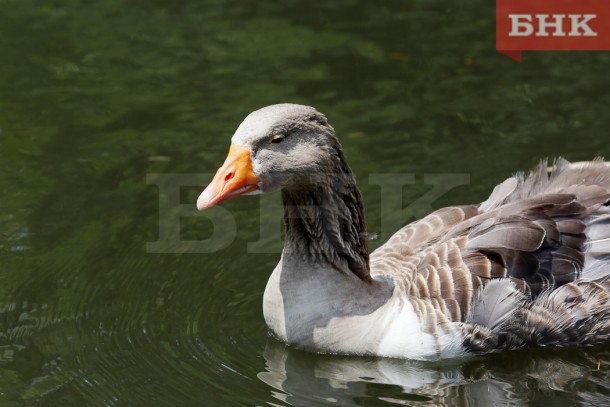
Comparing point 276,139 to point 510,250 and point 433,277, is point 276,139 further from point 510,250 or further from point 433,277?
point 510,250

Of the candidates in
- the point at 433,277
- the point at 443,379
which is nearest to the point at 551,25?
the point at 433,277

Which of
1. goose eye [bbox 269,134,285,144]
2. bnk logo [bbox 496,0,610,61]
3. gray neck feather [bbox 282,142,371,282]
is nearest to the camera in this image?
goose eye [bbox 269,134,285,144]

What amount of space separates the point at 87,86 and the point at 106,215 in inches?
136

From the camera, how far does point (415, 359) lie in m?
9.41

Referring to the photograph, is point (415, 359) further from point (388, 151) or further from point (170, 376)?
point (388, 151)

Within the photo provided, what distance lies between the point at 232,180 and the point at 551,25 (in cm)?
894

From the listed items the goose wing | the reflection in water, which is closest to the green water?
the reflection in water

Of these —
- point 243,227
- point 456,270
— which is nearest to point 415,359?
point 456,270

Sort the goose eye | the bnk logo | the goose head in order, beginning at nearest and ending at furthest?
the goose head → the goose eye → the bnk logo

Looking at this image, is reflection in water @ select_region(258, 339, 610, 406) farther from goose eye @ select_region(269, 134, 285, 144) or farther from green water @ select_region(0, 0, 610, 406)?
goose eye @ select_region(269, 134, 285, 144)

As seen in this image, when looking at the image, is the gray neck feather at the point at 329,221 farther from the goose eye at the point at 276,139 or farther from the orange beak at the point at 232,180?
the orange beak at the point at 232,180

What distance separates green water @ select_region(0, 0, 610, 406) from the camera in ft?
30.6

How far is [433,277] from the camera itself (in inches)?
372

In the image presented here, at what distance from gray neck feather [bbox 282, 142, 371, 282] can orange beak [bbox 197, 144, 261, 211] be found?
2.20ft
